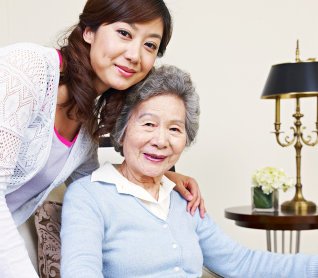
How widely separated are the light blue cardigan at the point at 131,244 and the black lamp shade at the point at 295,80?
124 cm

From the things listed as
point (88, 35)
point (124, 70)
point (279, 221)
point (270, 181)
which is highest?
point (88, 35)

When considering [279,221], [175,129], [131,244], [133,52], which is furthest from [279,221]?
[133,52]

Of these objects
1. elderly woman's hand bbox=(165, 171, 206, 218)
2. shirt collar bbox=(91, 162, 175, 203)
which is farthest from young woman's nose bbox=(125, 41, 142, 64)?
elderly woman's hand bbox=(165, 171, 206, 218)

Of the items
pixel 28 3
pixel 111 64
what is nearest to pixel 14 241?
pixel 111 64

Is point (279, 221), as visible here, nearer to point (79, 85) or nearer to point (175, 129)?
point (175, 129)

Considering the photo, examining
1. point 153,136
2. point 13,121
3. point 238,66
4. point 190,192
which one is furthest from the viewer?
point 238,66

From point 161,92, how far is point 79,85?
0.79 feet

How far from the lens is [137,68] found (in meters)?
1.48

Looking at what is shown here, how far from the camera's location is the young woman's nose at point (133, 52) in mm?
1452

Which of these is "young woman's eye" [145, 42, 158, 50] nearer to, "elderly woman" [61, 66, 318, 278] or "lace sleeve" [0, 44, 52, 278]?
"elderly woman" [61, 66, 318, 278]

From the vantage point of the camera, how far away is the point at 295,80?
2662 millimetres

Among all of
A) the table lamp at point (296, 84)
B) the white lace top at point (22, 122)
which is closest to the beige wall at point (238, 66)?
the table lamp at point (296, 84)

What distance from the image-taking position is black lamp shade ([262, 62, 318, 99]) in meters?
2.63

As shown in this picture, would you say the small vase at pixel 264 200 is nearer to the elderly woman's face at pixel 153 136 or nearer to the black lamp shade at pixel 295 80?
the black lamp shade at pixel 295 80
